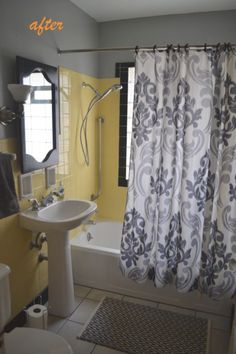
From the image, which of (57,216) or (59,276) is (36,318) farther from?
(57,216)

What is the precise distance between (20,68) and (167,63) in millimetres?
1033

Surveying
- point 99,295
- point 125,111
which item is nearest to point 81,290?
point 99,295

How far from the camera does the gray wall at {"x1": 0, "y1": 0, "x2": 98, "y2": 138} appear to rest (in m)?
1.86

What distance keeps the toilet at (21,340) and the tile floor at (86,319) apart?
1.94 feet

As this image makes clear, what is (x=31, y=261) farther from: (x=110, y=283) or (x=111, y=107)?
(x=111, y=107)

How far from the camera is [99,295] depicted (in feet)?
8.45

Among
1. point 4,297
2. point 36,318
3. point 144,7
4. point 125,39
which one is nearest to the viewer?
point 4,297

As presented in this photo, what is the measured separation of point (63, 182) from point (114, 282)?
1018 mm

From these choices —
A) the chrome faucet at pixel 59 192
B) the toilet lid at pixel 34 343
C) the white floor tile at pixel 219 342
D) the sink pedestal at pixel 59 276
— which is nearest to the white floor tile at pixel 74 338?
the sink pedestal at pixel 59 276

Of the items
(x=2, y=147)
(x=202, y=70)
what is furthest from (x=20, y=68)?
(x=202, y=70)

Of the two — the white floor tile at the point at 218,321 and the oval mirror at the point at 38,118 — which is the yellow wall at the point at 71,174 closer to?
the oval mirror at the point at 38,118

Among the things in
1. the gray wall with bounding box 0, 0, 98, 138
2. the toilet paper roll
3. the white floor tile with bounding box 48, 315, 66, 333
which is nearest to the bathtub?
the white floor tile with bounding box 48, 315, 66, 333

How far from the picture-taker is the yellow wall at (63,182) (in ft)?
6.69

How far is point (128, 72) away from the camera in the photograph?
3.15m
